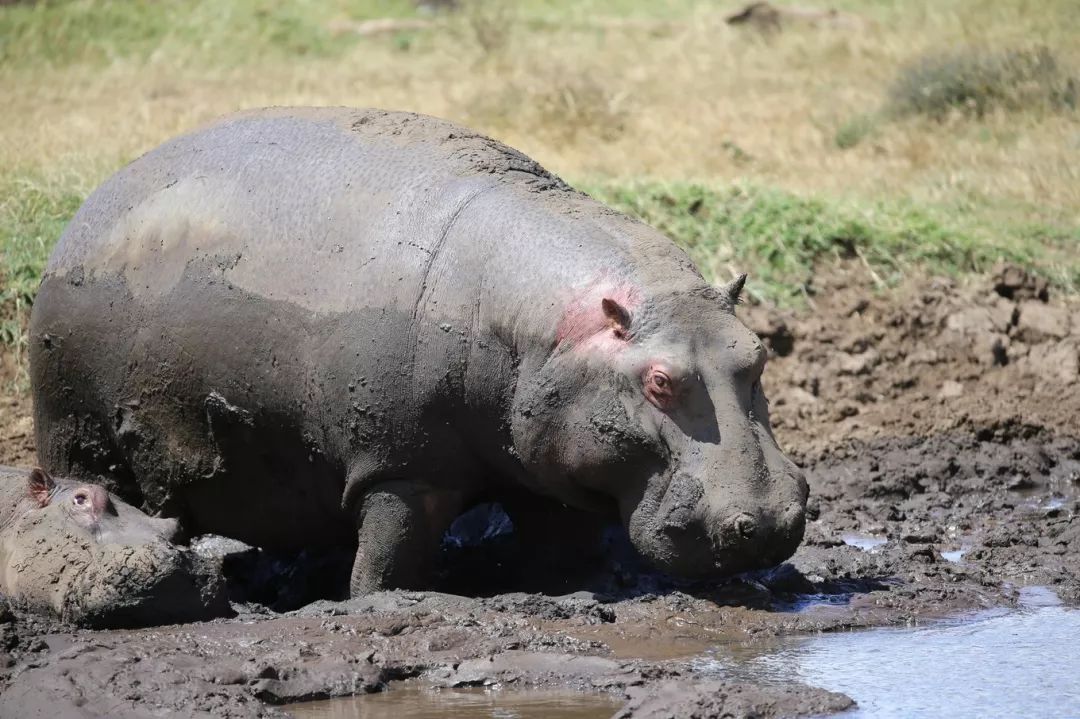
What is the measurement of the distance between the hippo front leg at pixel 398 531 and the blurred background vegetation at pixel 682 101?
460 cm

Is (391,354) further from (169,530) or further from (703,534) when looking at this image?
(703,534)

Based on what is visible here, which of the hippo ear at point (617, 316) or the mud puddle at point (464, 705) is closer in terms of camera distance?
the mud puddle at point (464, 705)

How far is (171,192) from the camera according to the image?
7.09 m

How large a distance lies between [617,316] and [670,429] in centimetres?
46

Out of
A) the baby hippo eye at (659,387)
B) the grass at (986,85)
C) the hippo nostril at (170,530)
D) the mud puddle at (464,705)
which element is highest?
the baby hippo eye at (659,387)

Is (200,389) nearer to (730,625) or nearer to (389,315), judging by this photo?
(389,315)

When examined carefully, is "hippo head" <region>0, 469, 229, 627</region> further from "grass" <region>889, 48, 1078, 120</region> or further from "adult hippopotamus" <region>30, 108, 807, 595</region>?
"grass" <region>889, 48, 1078, 120</region>

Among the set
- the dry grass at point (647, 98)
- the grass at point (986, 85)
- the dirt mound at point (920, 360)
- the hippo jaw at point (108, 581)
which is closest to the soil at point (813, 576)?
the dirt mound at point (920, 360)

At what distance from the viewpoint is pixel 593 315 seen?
6.29 meters

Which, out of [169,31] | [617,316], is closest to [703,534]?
[617,316]

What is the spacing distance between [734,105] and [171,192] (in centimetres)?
1037

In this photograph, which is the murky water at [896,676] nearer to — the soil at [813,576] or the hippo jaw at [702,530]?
the soil at [813,576]

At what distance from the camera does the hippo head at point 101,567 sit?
20.0 feet

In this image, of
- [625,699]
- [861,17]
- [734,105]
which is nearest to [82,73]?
[734,105]
